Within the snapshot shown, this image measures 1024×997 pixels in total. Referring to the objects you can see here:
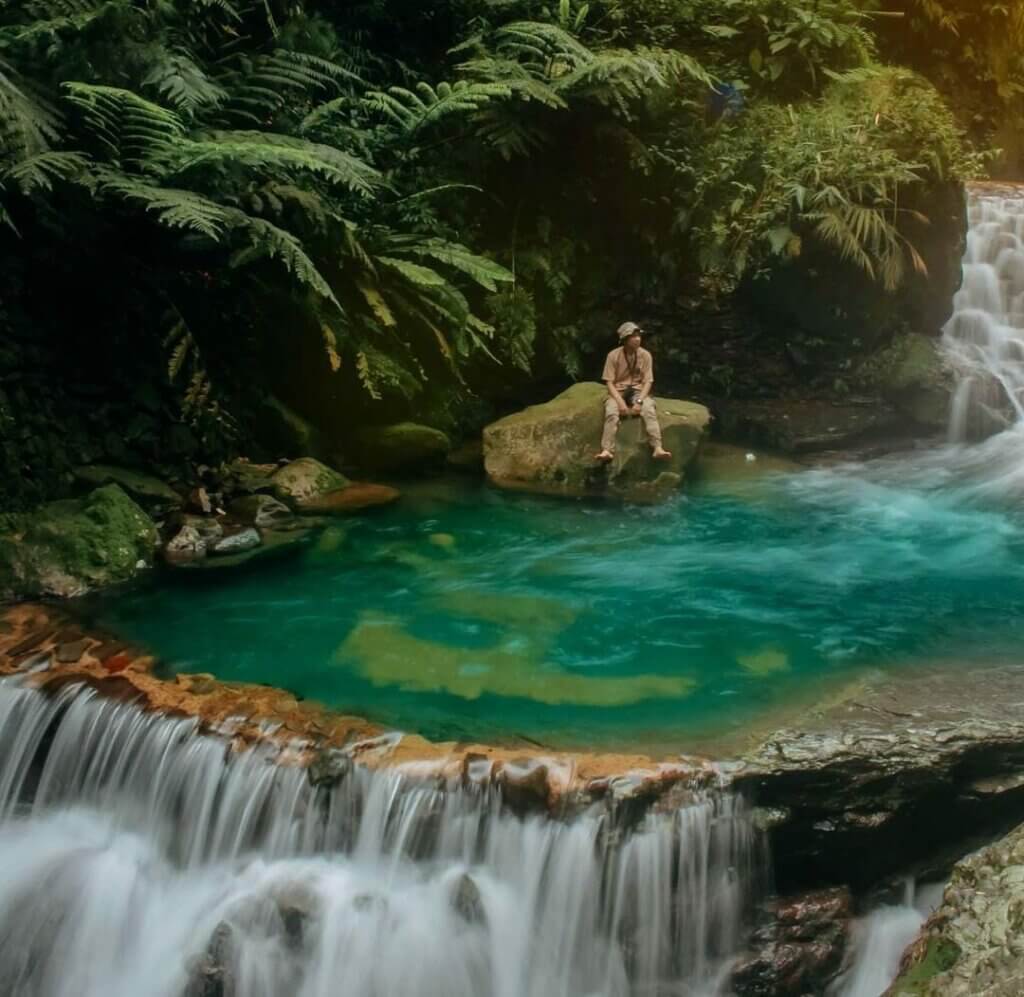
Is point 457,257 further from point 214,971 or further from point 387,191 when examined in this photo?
point 214,971

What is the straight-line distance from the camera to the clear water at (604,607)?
5090 millimetres

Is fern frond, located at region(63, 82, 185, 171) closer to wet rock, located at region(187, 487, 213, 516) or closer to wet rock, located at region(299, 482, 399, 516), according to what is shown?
wet rock, located at region(187, 487, 213, 516)

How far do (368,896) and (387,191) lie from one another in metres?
6.65

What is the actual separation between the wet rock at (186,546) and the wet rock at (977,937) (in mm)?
5171

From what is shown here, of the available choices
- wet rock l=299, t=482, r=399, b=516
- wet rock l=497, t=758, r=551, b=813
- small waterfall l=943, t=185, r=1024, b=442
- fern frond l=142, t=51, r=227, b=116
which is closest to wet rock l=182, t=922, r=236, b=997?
wet rock l=497, t=758, r=551, b=813

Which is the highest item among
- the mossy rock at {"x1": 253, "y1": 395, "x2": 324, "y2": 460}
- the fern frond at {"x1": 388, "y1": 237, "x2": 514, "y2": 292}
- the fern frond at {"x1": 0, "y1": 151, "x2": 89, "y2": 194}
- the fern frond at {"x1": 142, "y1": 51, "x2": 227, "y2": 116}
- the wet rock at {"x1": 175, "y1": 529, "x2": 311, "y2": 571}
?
the fern frond at {"x1": 142, "y1": 51, "x2": 227, "y2": 116}

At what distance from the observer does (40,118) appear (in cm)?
→ 651

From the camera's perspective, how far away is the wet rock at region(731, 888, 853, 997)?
4.16 metres

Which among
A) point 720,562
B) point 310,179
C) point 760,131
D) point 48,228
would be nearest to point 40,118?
point 48,228

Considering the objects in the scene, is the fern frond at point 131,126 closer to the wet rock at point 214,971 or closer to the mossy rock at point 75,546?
the mossy rock at point 75,546

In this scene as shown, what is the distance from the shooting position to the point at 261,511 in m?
7.71

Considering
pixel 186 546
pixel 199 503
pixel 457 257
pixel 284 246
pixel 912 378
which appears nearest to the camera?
pixel 284 246

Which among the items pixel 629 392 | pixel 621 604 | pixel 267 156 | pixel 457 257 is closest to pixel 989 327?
pixel 629 392

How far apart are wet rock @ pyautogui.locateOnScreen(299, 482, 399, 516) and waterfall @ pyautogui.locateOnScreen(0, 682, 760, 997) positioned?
3.43m
